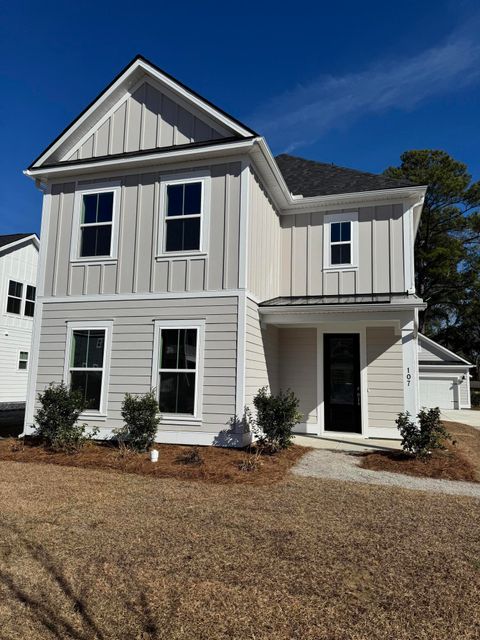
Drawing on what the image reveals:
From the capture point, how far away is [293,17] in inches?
426

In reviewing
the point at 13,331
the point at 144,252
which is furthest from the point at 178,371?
the point at 13,331

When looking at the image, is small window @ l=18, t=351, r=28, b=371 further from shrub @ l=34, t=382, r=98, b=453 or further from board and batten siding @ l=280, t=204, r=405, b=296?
board and batten siding @ l=280, t=204, r=405, b=296

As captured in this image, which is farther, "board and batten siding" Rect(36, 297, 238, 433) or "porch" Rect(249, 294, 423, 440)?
"porch" Rect(249, 294, 423, 440)

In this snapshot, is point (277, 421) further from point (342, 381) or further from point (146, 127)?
point (146, 127)

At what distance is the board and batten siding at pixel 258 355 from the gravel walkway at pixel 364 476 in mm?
1800

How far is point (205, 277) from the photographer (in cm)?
911

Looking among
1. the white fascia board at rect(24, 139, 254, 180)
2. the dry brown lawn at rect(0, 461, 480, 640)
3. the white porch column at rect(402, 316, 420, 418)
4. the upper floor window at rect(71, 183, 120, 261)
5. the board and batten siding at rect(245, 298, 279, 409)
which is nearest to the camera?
the dry brown lawn at rect(0, 461, 480, 640)

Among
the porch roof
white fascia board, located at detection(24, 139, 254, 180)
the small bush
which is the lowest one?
the small bush

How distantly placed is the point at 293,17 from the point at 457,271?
22023 millimetres

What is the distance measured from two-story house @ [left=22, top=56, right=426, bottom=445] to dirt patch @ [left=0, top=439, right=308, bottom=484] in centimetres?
74

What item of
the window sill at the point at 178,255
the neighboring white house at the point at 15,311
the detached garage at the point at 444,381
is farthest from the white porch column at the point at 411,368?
the neighboring white house at the point at 15,311

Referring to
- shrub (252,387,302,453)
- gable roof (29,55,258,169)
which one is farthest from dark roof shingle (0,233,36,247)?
shrub (252,387,302,453)

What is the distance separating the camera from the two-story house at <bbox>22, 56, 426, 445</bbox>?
8.93 meters

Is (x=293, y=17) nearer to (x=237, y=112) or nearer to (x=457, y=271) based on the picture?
(x=237, y=112)
